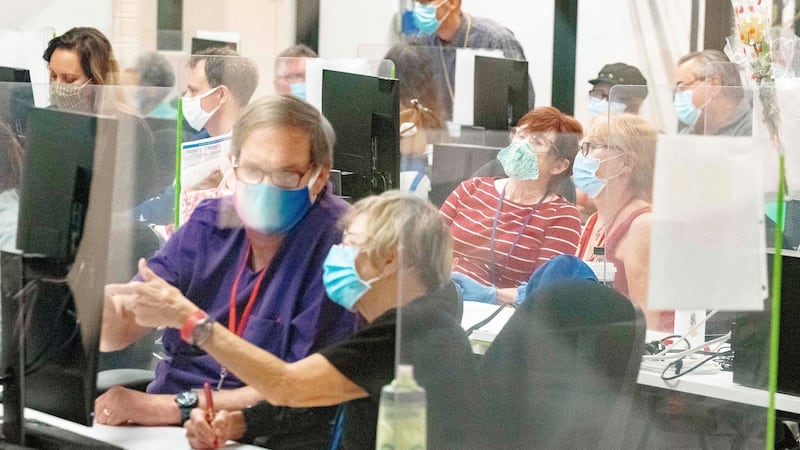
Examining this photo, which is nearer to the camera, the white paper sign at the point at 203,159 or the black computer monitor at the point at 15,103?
the white paper sign at the point at 203,159

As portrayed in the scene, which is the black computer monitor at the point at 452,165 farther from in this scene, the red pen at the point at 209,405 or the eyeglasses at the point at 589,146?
the red pen at the point at 209,405

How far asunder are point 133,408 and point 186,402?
0.12 m

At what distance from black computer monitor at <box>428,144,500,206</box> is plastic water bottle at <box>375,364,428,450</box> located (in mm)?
284

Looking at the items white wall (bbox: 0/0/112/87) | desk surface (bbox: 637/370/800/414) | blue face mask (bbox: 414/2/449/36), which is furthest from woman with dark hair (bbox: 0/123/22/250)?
blue face mask (bbox: 414/2/449/36)

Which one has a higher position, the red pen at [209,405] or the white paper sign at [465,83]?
the white paper sign at [465,83]

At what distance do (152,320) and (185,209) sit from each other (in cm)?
23

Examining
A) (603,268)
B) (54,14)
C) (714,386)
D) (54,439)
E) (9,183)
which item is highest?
(54,14)

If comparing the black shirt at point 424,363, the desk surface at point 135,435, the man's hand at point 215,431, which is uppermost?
the black shirt at point 424,363

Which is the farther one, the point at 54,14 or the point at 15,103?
the point at 54,14

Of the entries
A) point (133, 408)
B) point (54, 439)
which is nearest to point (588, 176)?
point (133, 408)

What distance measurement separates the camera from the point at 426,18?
21.4ft

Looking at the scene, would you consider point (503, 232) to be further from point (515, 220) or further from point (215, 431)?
point (215, 431)

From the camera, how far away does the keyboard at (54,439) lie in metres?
2.18

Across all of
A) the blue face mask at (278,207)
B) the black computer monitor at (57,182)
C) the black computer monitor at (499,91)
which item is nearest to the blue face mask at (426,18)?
the black computer monitor at (499,91)
